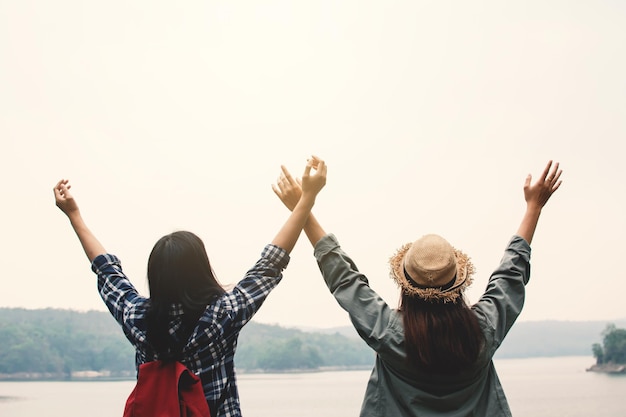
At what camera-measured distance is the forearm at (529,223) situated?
3078 mm

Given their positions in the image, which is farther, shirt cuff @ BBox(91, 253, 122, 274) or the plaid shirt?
shirt cuff @ BBox(91, 253, 122, 274)

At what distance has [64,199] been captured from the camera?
3236mm

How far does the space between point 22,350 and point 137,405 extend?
7286 centimetres

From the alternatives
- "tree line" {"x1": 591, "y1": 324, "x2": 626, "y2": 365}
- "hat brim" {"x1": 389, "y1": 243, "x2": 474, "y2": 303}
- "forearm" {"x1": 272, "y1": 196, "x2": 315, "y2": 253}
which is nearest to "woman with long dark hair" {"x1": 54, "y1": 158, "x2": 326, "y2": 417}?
"forearm" {"x1": 272, "y1": 196, "x2": 315, "y2": 253}

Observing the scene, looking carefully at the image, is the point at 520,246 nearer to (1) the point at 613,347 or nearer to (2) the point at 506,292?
(2) the point at 506,292

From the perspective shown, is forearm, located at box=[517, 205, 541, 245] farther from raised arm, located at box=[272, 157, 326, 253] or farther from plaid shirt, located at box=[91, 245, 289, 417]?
plaid shirt, located at box=[91, 245, 289, 417]

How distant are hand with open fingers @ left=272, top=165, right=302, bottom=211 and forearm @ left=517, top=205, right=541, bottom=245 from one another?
93 centimetres

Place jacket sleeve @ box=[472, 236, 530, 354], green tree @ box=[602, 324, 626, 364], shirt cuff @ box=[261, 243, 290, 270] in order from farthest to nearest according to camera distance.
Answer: green tree @ box=[602, 324, 626, 364]
shirt cuff @ box=[261, 243, 290, 270]
jacket sleeve @ box=[472, 236, 530, 354]

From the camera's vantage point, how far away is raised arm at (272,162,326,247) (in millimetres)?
3002

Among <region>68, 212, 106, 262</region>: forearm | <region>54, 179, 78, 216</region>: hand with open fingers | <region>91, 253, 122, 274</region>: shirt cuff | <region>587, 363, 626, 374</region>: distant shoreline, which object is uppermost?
<region>54, 179, 78, 216</region>: hand with open fingers

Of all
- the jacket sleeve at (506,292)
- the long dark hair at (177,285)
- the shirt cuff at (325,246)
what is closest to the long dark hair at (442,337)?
the jacket sleeve at (506,292)

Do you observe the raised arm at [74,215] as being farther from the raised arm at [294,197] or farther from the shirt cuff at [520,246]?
the shirt cuff at [520,246]

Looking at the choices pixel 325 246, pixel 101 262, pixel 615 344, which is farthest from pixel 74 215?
pixel 615 344

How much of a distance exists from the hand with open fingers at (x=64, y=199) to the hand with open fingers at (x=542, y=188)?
196 cm
